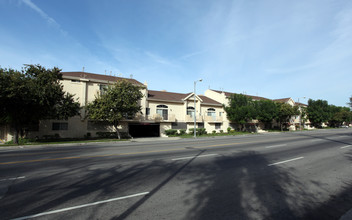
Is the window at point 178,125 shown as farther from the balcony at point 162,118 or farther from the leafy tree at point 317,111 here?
the leafy tree at point 317,111

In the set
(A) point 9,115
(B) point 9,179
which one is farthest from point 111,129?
(B) point 9,179

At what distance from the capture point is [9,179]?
6312 millimetres

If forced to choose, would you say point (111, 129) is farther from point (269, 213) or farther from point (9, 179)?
point (269, 213)

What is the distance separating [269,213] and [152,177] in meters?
3.88

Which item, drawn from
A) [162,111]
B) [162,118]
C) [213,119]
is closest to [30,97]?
[162,118]

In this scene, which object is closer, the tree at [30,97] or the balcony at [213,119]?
the tree at [30,97]

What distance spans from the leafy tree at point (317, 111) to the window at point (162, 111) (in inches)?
2057

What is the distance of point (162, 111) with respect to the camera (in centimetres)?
3228

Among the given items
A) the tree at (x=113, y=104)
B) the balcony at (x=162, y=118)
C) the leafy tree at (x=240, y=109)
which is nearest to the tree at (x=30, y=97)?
the tree at (x=113, y=104)

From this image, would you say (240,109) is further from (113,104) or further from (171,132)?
(113,104)

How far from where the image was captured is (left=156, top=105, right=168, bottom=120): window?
31.5 m

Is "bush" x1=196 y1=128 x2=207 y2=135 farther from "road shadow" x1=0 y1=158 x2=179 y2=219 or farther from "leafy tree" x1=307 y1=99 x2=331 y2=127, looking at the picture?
"leafy tree" x1=307 y1=99 x2=331 y2=127

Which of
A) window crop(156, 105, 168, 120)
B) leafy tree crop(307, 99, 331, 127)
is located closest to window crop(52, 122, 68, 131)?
window crop(156, 105, 168, 120)

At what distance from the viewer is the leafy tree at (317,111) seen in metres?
57.4
